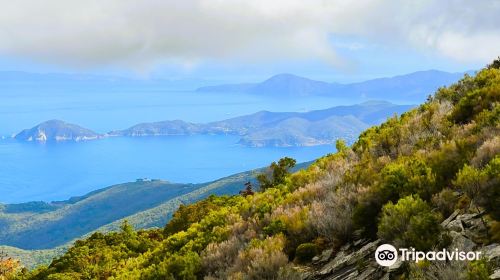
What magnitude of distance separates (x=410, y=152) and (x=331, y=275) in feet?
17.0

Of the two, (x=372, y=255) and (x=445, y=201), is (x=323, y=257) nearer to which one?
(x=372, y=255)

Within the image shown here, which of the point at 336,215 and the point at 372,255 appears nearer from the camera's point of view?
the point at 372,255

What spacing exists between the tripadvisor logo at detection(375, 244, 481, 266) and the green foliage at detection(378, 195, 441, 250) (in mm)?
134

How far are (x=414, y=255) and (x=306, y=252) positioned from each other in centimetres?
305

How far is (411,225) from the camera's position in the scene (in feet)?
24.7

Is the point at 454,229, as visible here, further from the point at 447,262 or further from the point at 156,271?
the point at 156,271

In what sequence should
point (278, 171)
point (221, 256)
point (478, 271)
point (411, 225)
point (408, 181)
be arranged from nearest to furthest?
point (478, 271) → point (411, 225) → point (408, 181) → point (221, 256) → point (278, 171)

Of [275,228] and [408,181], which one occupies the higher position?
[408,181]

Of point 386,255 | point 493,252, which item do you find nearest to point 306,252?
point 386,255

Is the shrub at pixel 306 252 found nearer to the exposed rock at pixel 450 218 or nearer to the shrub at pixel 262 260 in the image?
the shrub at pixel 262 260

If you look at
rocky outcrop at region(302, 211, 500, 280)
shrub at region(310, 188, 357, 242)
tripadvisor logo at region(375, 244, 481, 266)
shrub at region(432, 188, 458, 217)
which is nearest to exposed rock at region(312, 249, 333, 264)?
rocky outcrop at region(302, 211, 500, 280)

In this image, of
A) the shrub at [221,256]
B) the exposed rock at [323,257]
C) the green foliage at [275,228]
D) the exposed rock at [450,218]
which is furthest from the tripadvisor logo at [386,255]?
the shrub at [221,256]

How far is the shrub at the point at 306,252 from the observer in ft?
32.0

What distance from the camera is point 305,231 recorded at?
10.8 metres
